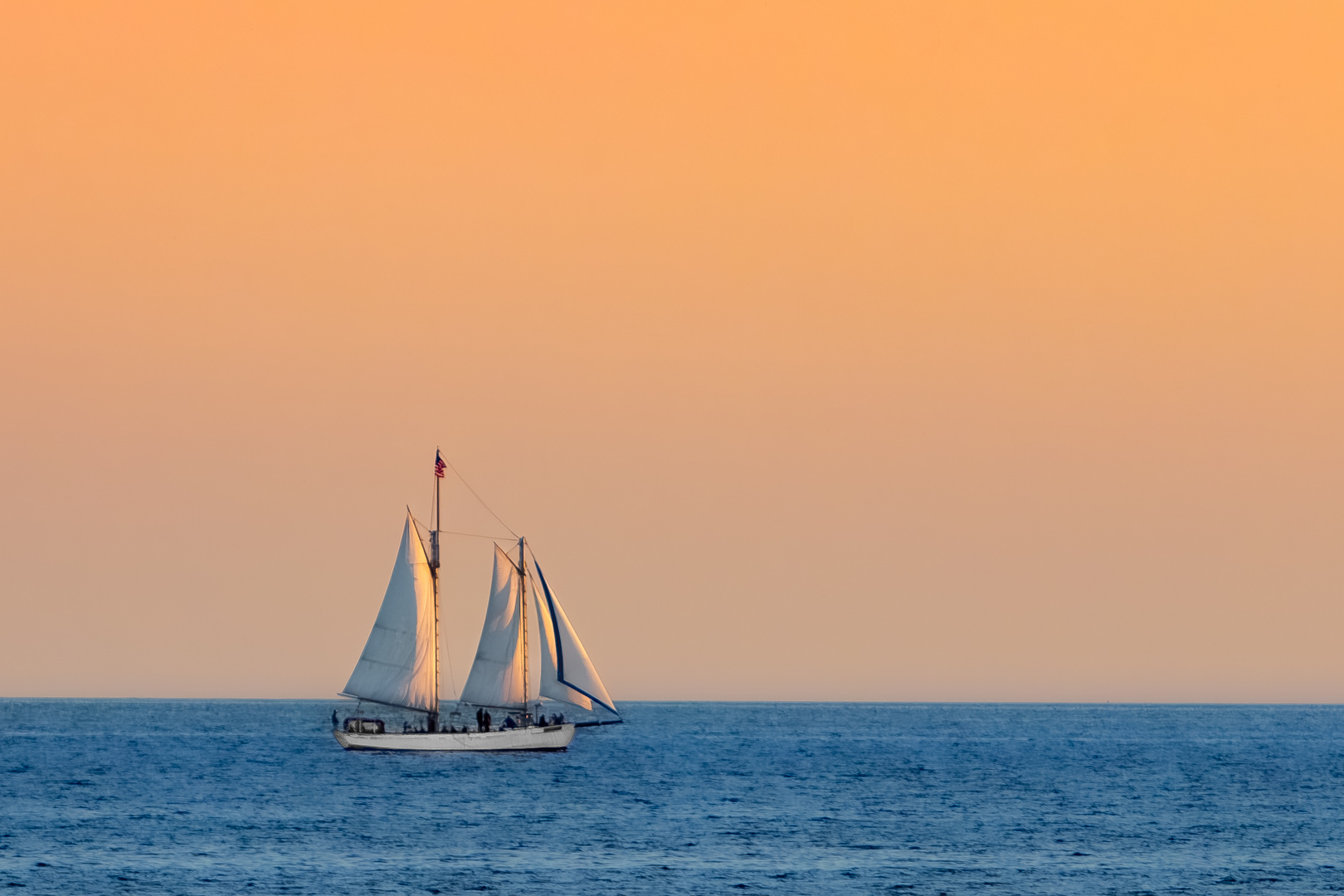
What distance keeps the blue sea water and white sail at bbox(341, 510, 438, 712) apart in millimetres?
5963

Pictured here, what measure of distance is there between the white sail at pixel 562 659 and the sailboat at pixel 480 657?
0.21 ft

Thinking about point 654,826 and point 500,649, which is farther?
point 500,649

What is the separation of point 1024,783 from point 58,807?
66021 millimetres

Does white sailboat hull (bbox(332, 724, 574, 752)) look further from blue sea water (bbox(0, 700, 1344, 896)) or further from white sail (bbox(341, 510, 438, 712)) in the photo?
white sail (bbox(341, 510, 438, 712))

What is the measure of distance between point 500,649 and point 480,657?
1.80 m

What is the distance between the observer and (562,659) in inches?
5044

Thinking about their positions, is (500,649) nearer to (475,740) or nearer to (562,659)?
(562,659)

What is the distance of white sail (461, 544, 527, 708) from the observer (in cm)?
12938

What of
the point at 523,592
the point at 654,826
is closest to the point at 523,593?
the point at 523,592

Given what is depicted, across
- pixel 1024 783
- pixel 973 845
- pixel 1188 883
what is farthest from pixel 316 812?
pixel 1024 783

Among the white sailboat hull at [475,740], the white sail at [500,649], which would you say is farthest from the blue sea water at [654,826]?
the white sail at [500,649]

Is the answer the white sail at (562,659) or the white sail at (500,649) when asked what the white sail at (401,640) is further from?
the white sail at (562,659)

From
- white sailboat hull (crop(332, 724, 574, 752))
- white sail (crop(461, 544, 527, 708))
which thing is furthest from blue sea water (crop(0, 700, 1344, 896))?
white sail (crop(461, 544, 527, 708))

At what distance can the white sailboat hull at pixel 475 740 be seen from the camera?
132375 millimetres
